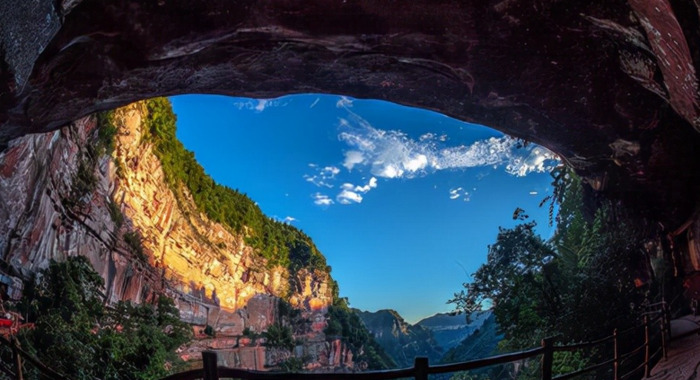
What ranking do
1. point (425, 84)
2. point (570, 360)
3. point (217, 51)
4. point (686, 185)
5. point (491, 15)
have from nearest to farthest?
point (491, 15)
point (217, 51)
point (425, 84)
point (686, 185)
point (570, 360)

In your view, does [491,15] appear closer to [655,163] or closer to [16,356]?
[655,163]

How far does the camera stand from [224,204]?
783 inches

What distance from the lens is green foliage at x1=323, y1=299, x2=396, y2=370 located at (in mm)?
28127

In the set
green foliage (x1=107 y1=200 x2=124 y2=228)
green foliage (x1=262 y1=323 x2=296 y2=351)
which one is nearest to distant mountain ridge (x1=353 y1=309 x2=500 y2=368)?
green foliage (x1=262 y1=323 x2=296 y2=351)

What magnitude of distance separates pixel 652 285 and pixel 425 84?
20.6ft

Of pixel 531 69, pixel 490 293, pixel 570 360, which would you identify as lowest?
pixel 570 360

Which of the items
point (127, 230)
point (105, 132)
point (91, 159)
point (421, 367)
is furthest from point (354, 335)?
point (421, 367)

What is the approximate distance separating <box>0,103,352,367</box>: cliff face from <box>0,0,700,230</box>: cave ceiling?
1.95 metres

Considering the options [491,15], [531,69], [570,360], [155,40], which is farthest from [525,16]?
[570,360]

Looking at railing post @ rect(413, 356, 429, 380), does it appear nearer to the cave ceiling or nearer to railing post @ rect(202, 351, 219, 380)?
railing post @ rect(202, 351, 219, 380)

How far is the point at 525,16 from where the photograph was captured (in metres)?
5.11

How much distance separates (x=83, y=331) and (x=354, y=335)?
78.7 feet

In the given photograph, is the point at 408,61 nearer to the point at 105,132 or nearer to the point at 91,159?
the point at 91,159

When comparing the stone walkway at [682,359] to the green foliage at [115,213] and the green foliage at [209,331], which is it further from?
the green foliage at [209,331]
